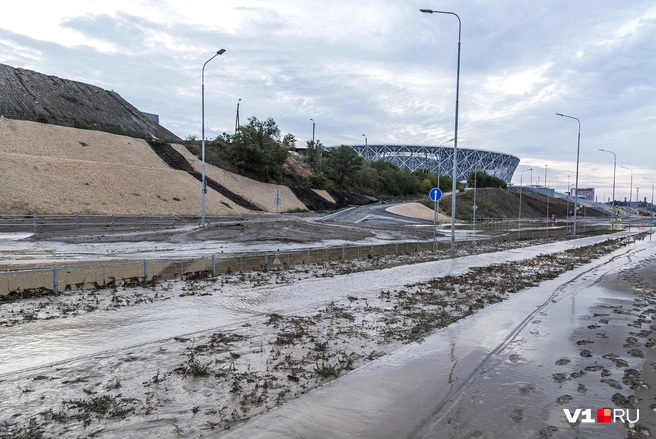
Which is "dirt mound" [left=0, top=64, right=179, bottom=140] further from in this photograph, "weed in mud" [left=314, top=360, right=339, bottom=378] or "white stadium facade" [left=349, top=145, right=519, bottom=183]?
"white stadium facade" [left=349, top=145, right=519, bottom=183]

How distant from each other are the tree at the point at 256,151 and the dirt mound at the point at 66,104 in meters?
12.1

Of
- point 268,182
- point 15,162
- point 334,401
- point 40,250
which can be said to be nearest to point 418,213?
point 268,182

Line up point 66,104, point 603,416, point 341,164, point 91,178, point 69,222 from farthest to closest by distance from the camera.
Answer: point 341,164 → point 66,104 → point 91,178 → point 69,222 → point 603,416

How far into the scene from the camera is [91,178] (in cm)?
3975

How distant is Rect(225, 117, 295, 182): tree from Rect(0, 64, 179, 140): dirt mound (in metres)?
12.1

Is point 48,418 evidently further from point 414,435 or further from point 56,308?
A: point 56,308

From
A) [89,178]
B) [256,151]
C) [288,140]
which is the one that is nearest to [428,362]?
[89,178]

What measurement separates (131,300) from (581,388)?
8.94 m

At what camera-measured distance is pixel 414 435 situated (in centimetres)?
431

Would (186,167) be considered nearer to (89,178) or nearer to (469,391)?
(89,178)

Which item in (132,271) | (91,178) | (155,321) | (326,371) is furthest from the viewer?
(91,178)

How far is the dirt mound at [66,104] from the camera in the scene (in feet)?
185

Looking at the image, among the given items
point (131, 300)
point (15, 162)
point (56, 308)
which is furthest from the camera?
point (15, 162)

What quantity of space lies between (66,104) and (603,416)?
76001 mm
